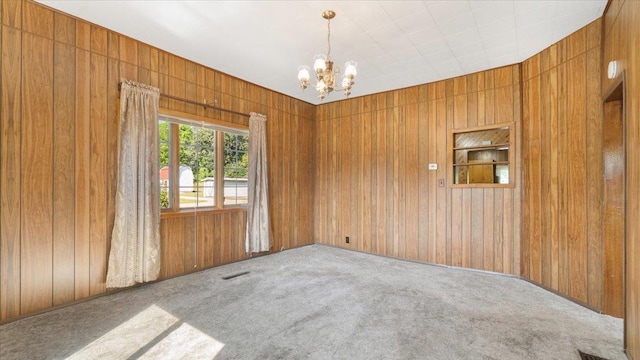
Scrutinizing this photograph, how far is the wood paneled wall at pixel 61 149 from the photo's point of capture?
2.47 meters

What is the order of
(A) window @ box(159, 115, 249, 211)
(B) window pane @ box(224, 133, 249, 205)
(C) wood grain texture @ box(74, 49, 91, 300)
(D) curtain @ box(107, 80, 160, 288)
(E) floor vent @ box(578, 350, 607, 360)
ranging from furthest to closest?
(B) window pane @ box(224, 133, 249, 205)
(A) window @ box(159, 115, 249, 211)
(D) curtain @ box(107, 80, 160, 288)
(C) wood grain texture @ box(74, 49, 91, 300)
(E) floor vent @ box(578, 350, 607, 360)

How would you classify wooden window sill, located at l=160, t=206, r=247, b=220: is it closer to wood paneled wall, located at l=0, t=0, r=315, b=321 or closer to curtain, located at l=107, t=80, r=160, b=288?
wood paneled wall, located at l=0, t=0, r=315, b=321

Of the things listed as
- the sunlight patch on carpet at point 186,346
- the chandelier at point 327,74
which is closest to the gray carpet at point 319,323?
the sunlight patch on carpet at point 186,346

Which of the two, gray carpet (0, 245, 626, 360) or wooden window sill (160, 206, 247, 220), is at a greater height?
wooden window sill (160, 206, 247, 220)

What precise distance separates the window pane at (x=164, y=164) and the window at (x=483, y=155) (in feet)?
13.5

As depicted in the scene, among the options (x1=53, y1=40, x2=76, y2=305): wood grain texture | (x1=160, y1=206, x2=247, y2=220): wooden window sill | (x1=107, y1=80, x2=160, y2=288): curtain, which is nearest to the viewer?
(x1=53, y1=40, x2=76, y2=305): wood grain texture

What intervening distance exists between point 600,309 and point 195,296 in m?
4.09

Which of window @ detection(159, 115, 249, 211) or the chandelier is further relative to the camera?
window @ detection(159, 115, 249, 211)

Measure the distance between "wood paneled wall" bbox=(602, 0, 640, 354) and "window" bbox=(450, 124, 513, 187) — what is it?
185 cm

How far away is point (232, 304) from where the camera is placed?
2816 millimetres

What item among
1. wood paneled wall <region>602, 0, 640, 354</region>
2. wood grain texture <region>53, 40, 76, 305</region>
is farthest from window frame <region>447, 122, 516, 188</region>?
wood grain texture <region>53, 40, 76, 305</region>

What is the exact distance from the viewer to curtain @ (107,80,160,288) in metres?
3.02

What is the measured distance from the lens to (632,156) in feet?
5.95

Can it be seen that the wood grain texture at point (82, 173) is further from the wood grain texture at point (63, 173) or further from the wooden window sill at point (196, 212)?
the wooden window sill at point (196, 212)
